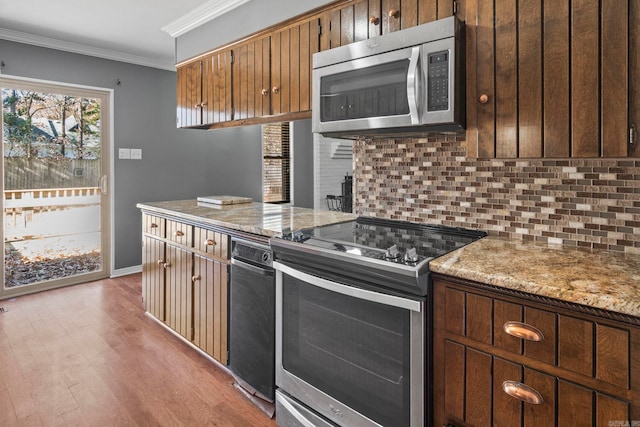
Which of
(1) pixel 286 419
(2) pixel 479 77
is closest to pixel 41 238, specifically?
(1) pixel 286 419

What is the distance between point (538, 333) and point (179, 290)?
2224 millimetres

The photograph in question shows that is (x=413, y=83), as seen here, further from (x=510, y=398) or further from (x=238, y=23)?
(x=238, y=23)

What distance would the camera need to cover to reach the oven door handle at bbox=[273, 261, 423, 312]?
4.36 ft

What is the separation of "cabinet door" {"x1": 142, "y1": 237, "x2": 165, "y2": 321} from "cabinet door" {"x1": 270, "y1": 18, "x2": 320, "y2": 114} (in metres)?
1.40

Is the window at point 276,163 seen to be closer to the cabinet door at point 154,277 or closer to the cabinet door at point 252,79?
the cabinet door at point 154,277

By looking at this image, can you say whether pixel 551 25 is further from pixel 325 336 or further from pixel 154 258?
pixel 154 258

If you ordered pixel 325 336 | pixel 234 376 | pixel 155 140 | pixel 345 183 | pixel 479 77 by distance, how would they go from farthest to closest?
1. pixel 345 183
2. pixel 155 140
3. pixel 234 376
4. pixel 325 336
5. pixel 479 77

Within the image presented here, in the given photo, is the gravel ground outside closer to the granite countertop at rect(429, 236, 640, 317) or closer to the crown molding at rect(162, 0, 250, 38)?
the crown molding at rect(162, 0, 250, 38)

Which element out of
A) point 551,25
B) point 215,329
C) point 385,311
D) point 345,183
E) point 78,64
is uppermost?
point 78,64

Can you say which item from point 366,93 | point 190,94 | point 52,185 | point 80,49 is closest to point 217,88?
point 190,94

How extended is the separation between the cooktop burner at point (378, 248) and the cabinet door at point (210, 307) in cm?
59

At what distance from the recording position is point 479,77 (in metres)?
1.52

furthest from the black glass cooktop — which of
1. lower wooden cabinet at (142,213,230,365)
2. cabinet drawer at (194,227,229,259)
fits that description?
lower wooden cabinet at (142,213,230,365)

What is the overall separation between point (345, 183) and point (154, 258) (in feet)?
10.5
